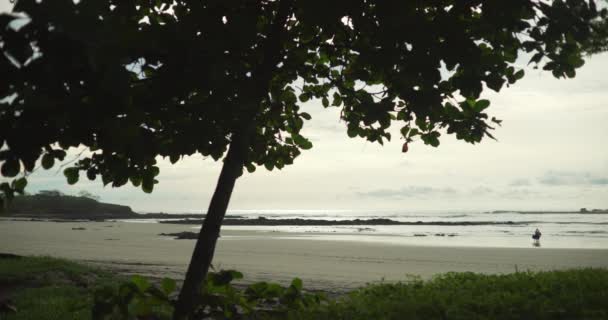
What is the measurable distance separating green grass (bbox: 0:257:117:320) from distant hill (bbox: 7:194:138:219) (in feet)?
240

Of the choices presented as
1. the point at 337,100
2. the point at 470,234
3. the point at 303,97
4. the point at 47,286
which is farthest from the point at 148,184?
the point at 470,234

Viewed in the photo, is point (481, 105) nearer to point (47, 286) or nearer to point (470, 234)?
point (47, 286)

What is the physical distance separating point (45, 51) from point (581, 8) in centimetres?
384

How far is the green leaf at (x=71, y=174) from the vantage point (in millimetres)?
5391

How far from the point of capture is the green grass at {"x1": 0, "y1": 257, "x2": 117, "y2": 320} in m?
6.80

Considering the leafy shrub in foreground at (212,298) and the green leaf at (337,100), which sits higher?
the green leaf at (337,100)

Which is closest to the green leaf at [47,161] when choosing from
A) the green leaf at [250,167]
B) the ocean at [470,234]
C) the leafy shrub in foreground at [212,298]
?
the leafy shrub in foreground at [212,298]

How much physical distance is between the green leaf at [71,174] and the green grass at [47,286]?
134cm

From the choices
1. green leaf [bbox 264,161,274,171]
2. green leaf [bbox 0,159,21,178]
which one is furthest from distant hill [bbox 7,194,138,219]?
green leaf [bbox 0,159,21,178]

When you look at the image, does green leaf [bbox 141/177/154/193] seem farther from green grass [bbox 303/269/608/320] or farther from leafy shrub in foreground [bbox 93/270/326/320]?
green grass [bbox 303/269/608/320]

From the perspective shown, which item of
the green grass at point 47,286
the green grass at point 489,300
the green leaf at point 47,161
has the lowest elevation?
the green grass at point 47,286

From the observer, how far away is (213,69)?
4109 millimetres

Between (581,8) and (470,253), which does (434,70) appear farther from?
(470,253)

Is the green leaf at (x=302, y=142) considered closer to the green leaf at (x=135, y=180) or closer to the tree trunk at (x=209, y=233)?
the tree trunk at (x=209, y=233)
